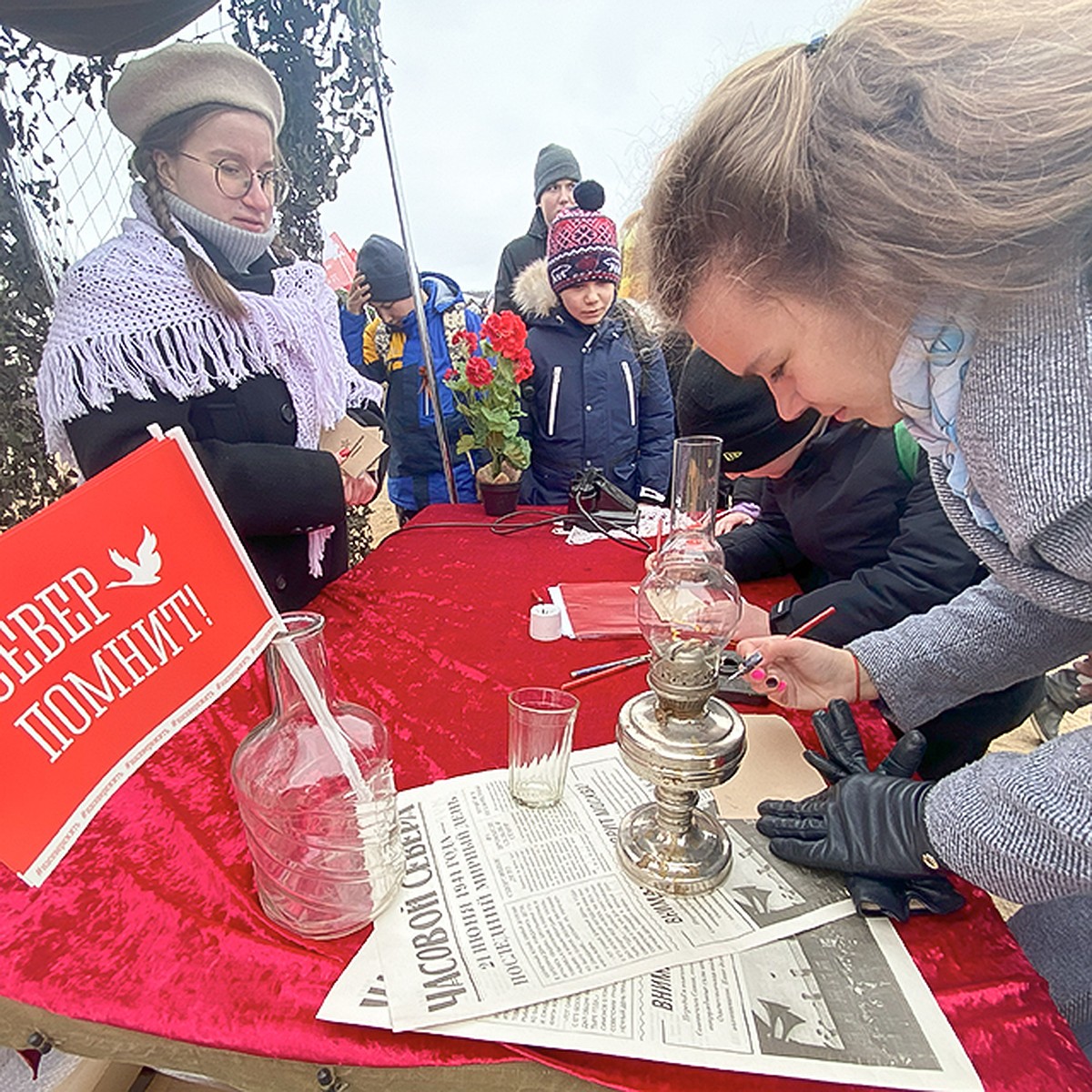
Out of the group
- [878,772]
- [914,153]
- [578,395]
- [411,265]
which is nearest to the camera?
[914,153]

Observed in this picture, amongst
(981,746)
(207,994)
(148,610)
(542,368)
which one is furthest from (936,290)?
(542,368)

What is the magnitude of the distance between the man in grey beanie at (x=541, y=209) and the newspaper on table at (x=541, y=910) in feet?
9.14

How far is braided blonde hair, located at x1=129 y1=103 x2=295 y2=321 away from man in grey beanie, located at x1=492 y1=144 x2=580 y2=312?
1934 millimetres

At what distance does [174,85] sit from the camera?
49.1 inches

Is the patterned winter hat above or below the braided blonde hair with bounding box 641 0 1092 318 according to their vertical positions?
below

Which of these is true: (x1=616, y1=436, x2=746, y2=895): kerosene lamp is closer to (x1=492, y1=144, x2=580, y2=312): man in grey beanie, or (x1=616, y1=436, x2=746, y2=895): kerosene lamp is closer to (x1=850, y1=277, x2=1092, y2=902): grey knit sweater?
(x1=850, y1=277, x2=1092, y2=902): grey knit sweater

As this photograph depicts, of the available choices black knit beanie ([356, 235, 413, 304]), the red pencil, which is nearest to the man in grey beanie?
black knit beanie ([356, 235, 413, 304])

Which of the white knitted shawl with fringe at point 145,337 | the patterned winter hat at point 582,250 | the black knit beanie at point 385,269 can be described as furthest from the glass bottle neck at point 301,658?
the black knit beanie at point 385,269

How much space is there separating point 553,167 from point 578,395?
1.50 metres

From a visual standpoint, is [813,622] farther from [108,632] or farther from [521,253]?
[521,253]

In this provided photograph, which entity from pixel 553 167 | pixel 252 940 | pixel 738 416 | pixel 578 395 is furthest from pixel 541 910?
pixel 553 167

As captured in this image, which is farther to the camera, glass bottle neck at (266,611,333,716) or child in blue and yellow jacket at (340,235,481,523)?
child in blue and yellow jacket at (340,235,481,523)

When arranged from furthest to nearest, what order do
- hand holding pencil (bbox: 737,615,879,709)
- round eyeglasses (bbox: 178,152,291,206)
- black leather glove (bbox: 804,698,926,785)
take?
round eyeglasses (bbox: 178,152,291,206) → hand holding pencil (bbox: 737,615,879,709) → black leather glove (bbox: 804,698,926,785)

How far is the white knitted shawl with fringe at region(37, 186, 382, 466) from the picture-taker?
1.19m
